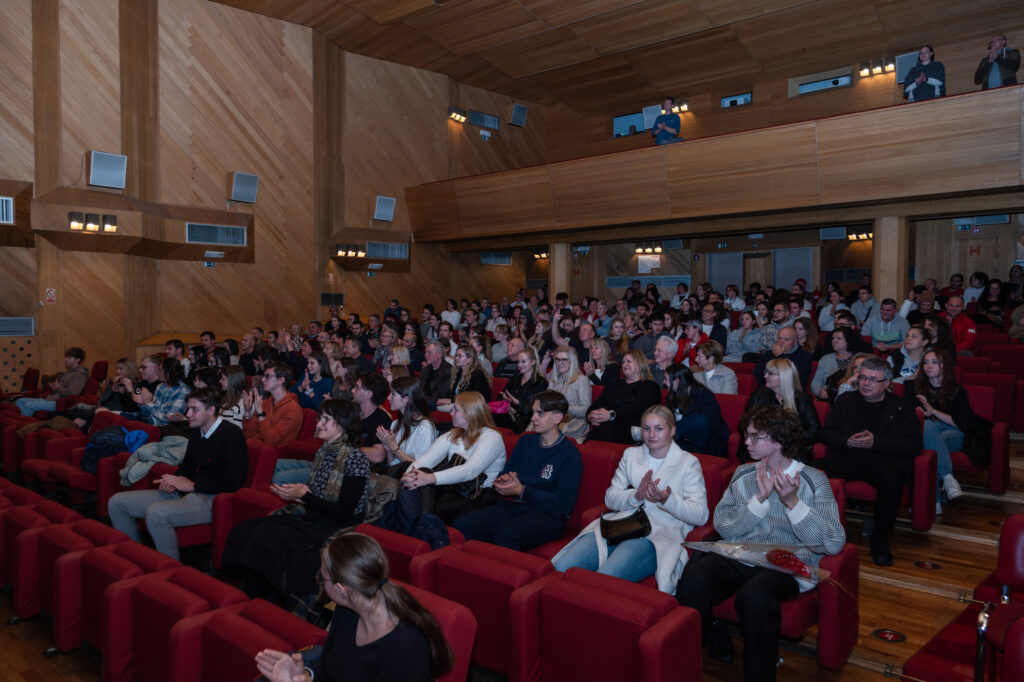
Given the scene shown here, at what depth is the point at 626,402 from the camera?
4152 mm

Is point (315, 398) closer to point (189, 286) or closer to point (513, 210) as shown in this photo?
point (189, 286)

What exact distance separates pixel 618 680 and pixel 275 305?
10.1 metres

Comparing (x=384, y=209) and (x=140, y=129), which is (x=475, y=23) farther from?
(x=140, y=129)

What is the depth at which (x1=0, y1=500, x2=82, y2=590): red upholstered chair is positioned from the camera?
9.82 feet

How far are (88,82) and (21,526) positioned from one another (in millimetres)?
7607

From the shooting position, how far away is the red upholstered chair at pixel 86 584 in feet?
8.48

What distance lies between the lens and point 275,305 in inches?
436

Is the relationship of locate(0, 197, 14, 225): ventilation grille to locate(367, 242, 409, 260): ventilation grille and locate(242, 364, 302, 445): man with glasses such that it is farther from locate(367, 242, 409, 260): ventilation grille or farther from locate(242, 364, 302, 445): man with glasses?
locate(242, 364, 302, 445): man with glasses

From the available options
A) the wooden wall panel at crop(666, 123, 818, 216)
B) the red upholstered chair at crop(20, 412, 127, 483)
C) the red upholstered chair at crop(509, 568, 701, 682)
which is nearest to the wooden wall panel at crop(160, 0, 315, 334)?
the red upholstered chair at crop(20, 412, 127, 483)

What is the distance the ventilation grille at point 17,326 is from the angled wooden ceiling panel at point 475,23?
6.67m

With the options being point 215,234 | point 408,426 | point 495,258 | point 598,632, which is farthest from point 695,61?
point 598,632

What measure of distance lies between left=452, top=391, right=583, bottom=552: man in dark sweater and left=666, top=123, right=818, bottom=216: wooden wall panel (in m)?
6.82

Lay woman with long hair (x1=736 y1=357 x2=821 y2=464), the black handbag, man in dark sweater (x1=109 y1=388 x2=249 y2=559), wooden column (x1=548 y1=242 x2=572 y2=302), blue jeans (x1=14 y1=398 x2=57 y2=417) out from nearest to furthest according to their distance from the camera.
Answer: the black handbag, man in dark sweater (x1=109 y1=388 x2=249 y2=559), woman with long hair (x1=736 y1=357 x2=821 y2=464), blue jeans (x1=14 y1=398 x2=57 y2=417), wooden column (x1=548 y1=242 x2=572 y2=302)

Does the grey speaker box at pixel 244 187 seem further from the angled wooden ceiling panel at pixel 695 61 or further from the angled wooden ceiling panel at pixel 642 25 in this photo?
the angled wooden ceiling panel at pixel 695 61
